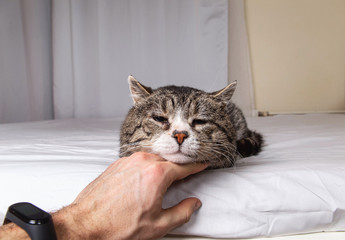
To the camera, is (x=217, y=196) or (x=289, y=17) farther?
(x=289, y=17)

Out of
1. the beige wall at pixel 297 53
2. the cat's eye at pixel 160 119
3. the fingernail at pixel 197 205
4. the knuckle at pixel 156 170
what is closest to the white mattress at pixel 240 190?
the fingernail at pixel 197 205

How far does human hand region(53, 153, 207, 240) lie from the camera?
0.71m

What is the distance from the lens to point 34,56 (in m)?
2.95

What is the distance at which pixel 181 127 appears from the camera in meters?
0.98

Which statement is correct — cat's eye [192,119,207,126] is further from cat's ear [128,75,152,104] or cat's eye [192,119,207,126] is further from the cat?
cat's ear [128,75,152,104]

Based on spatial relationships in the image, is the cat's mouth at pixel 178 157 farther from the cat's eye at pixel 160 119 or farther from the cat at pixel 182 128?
the cat's eye at pixel 160 119

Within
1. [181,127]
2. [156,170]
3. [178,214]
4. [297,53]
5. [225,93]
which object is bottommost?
[178,214]

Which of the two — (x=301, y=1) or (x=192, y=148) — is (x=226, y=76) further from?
(x=192, y=148)

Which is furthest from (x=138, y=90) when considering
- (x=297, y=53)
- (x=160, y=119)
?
(x=297, y=53)

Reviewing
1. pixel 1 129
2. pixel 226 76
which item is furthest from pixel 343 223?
pixel 226 76

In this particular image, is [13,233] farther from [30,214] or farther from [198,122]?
[198,122]

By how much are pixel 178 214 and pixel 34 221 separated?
33 centimetres

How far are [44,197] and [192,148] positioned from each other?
0.47 m

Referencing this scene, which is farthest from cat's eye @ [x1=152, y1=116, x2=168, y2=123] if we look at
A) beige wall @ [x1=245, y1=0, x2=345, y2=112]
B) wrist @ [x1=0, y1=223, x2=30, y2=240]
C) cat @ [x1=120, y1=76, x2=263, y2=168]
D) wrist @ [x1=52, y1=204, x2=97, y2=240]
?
beige wall @ [x1=245, y1=0, x2=345, y2=112]
